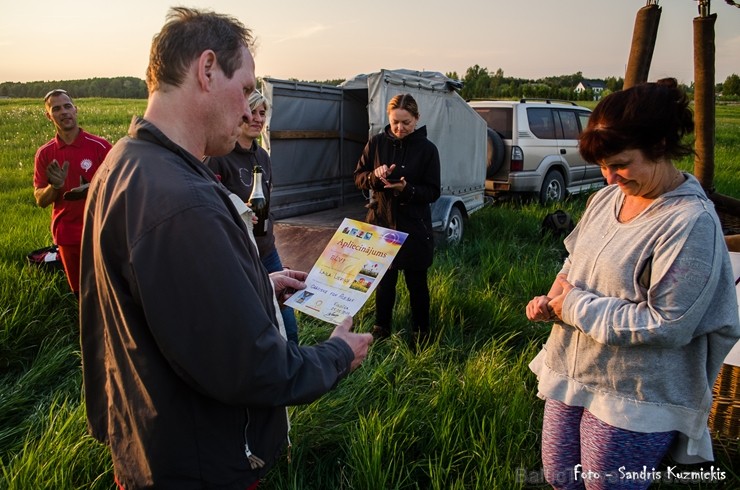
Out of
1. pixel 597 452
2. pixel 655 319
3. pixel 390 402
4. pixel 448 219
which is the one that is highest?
pixel 655 319

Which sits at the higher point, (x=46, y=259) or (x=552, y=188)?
(x=552, y=188)

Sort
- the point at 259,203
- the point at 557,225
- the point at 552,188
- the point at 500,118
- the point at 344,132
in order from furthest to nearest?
the point at 552,188 → the point at 500,118 → the point at 344,132 → the point at 557,225 → the point at 259,203

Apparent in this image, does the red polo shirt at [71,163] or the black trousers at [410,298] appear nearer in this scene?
the black trousers at [410,298]

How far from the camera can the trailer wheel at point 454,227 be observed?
6816 millimetres

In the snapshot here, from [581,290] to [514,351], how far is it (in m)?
2.33

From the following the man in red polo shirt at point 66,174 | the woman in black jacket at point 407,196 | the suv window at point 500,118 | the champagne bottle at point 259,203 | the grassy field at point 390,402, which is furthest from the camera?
the suv window at point 500,118

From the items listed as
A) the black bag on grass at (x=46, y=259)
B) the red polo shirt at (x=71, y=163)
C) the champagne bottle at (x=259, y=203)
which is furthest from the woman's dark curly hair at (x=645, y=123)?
the black bag on grass at (x=46, y=259)

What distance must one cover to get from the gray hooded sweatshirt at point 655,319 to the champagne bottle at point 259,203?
6.52ft

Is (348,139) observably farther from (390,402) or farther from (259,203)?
(390,402)

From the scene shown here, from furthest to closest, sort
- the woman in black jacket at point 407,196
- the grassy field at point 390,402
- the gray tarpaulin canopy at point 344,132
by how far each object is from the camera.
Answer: the gray tarpaulin canopy at point 344,132 → the woman in black jacket at point 407,196 → the grassy field at point 390,402

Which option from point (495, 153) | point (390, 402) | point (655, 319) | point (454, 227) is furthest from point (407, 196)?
point (495, 153)

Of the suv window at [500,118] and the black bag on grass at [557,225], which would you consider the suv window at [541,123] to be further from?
the black bag on grass at [557,225]

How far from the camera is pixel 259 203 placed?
337 cm

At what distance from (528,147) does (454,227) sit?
3.29 metres
